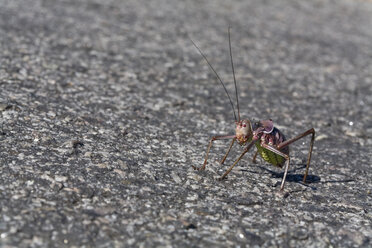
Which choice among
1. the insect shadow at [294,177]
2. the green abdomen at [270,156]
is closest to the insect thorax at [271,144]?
the green abdomen at [270,156]

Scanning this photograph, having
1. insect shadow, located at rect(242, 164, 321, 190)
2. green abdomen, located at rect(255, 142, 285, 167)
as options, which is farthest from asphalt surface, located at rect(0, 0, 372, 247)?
green abdomen, located at rect(255, 142, 285, 167)

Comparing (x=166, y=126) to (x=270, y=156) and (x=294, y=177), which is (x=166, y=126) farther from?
(x=294, y=177)

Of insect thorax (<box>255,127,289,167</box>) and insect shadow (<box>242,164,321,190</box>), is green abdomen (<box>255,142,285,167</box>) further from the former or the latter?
insect shadow (<box>242,164,321,190</box>)

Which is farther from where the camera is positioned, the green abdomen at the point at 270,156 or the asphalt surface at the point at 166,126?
the green abdomen at the point at 270,156

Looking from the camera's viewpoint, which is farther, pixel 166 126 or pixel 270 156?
pixel 166 126

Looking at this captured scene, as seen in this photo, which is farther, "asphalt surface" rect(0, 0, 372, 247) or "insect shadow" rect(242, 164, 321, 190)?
"insect shadow" rect(242, 164, 321, 190)

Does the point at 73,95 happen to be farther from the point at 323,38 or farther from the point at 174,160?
the point at 323,38

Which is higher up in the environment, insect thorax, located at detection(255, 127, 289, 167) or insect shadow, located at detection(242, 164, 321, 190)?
insect thorax, located at detection(255, 127, 289, 167)

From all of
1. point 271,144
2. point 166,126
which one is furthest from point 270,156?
point 166,126

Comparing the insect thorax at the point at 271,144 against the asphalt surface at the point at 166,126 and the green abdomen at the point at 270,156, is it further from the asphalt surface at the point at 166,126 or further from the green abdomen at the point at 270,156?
the asphalt surface at the point at 166,126
